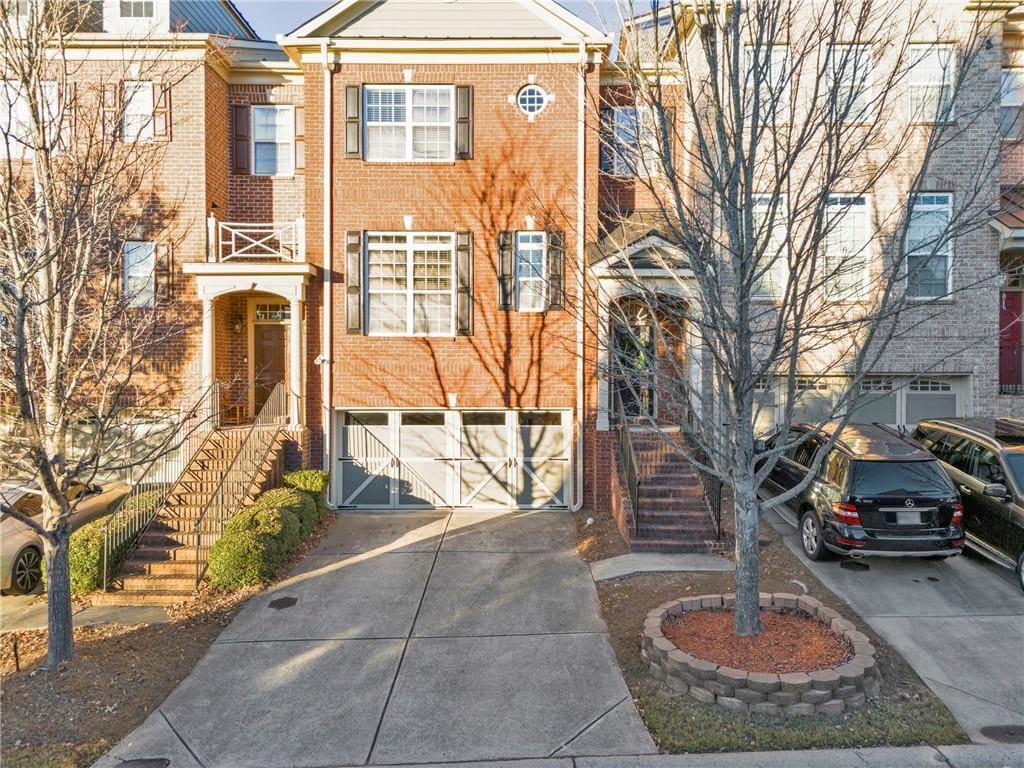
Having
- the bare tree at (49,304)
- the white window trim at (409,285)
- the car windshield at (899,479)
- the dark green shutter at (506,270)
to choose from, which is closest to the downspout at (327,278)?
the white window trim at (409,285)

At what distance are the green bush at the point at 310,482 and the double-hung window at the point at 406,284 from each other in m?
3.13

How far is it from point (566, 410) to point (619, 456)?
1.65 metres

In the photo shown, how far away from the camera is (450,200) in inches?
520

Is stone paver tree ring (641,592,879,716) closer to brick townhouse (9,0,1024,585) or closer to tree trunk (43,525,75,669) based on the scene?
tree trunk (43,525,75,669)

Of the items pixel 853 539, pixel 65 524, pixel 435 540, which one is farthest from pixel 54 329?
pixel 853 539

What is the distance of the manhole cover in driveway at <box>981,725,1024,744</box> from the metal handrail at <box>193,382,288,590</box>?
353 inches

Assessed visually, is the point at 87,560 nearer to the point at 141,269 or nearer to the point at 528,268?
the point at 141,269

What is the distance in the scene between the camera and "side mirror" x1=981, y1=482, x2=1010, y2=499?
27.1ft

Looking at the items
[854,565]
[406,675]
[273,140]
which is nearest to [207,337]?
[273,140]

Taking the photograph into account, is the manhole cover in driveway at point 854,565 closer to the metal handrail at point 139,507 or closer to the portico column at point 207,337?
the metal handrail at point 139,507

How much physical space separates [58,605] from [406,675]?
3.67 metres

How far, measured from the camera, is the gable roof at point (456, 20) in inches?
515

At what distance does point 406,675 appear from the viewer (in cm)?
653

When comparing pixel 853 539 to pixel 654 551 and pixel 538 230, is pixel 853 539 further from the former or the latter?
pixel 538 230
